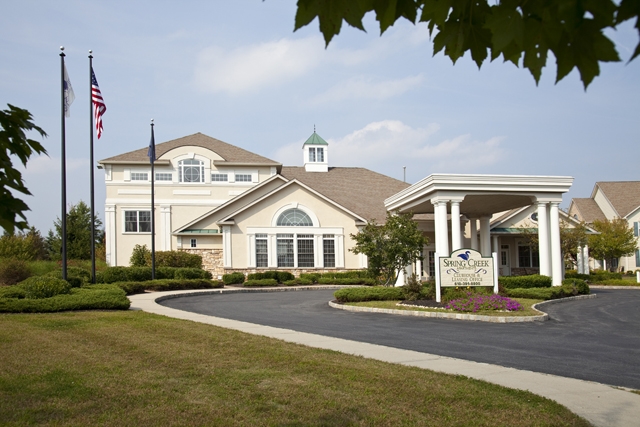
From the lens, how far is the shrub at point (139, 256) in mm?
41312

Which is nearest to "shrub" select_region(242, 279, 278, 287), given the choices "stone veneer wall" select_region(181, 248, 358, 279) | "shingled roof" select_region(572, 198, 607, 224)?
"stone veneer wall" select_region(181, 248, 358, 279)

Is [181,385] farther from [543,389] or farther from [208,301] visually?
[208,301]

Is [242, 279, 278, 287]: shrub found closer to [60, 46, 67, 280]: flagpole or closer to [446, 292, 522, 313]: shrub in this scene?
[60, 46, 67, 280]: flagpole

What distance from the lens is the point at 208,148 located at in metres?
→ 46.4

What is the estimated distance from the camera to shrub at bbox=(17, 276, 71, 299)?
1903 centimetres

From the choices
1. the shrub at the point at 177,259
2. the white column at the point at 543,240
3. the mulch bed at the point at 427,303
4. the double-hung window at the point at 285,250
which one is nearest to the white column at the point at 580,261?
the white column at the point at 543,240

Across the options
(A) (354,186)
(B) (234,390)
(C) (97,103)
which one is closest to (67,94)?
(C) (97,103)

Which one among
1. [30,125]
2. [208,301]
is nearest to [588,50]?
[30,125]

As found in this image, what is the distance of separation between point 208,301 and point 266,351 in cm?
1569

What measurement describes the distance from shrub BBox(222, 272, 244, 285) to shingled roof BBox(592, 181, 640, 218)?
115ft

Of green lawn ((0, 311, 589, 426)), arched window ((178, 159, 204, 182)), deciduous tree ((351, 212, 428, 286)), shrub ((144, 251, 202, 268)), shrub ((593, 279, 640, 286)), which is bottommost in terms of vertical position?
shrub ((593, 279, 640, 286))

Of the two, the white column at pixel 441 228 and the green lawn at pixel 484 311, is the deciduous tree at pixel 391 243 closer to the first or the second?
the white column at pixel 441 228

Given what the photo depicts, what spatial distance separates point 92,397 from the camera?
709 centimetres

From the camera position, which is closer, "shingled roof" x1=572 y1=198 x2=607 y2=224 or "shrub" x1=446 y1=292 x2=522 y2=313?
"shrub" x1=446 y1=292 x2=522 y2=313
